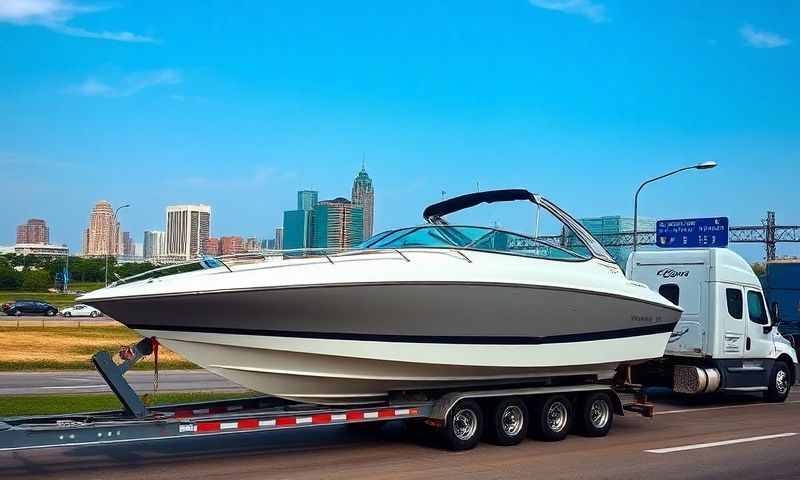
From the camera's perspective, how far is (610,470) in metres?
10.3

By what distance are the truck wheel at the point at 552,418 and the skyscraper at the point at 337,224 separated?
3.48m

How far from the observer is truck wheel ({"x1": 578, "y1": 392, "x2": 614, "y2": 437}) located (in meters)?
12.5

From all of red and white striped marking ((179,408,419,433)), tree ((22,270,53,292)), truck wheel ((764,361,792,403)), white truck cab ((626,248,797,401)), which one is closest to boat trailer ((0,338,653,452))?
red and white striped marking ((179,408,419,433))

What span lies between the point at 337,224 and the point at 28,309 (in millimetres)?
50927

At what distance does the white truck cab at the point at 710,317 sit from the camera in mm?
15648

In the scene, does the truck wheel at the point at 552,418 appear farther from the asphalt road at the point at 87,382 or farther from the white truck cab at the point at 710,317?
the asphalt road at the point at 87,382

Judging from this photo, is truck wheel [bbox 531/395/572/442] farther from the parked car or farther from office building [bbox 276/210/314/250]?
the parked car

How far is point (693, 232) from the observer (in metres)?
31.2

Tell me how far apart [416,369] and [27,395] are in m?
9.97

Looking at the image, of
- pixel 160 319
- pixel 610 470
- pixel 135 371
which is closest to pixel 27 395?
pixel 135 371

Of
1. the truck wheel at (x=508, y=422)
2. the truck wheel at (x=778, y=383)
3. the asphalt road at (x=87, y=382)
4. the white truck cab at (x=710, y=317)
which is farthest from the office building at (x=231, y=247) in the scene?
the truck wheel at (x=778, y=383)

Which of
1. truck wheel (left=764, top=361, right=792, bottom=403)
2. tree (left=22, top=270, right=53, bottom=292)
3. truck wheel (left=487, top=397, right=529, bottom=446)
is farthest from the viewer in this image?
tree (left=22, top=270, right=53, bottom=292)

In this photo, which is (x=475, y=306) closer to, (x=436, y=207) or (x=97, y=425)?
(x=436, y=207)

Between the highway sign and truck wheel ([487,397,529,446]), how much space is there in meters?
20.4
